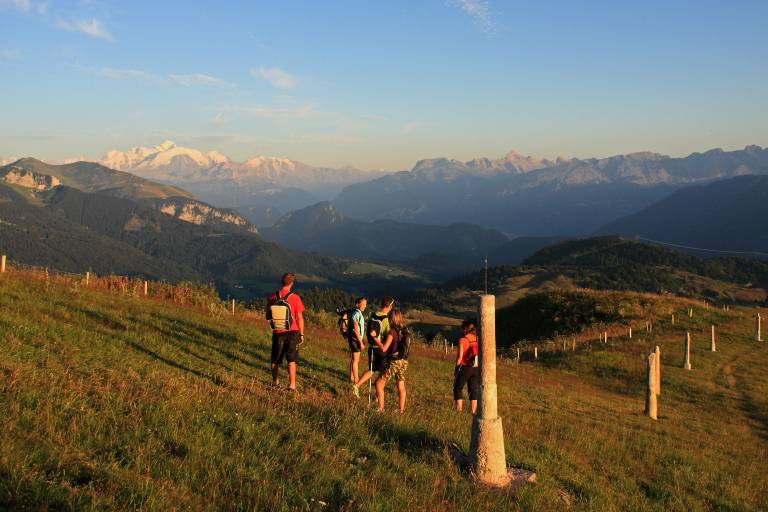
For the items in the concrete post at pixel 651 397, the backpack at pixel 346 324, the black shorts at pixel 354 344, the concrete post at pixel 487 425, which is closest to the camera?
the concrete post at pixel 487 425

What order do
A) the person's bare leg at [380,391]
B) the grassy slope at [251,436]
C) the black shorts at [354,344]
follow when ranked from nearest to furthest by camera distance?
the grassy slope at [251,436] < the person's bare leg at [380,391] < the black shorts at [354,344]

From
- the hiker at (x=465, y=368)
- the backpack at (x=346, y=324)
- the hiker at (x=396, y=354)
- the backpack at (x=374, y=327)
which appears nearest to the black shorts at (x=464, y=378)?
the hiker at (x=465, y=368)

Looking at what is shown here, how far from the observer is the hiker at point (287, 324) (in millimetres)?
12836

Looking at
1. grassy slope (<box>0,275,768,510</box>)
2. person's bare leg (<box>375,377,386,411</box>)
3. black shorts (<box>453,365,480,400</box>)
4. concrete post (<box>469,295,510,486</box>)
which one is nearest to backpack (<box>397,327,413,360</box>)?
person's bare leg (<box>375,377,386,411</box>)

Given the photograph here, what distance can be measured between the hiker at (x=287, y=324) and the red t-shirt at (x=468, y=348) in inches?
167

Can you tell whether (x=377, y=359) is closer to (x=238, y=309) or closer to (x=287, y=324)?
(x=287, y=324)

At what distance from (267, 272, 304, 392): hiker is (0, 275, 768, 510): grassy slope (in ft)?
3.34

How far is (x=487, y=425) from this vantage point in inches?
311

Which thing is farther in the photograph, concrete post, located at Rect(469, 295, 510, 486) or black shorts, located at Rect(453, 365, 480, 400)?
black shorts, located at Rect(453, 365, 480, 400)

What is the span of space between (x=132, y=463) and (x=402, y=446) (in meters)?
3.89

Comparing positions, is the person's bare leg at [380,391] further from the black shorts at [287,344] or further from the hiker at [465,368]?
the hiker at [465,368]

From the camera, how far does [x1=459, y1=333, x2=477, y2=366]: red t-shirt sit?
14297 mm

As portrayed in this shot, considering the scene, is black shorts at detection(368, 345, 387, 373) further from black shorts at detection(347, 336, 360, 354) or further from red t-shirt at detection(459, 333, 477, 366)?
red t-shirt at detection(459, 333, 477, 366)

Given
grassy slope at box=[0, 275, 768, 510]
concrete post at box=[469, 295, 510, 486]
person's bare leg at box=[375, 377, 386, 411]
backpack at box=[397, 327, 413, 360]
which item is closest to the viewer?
grassy slope at box=[0, 275, 768, 510]
